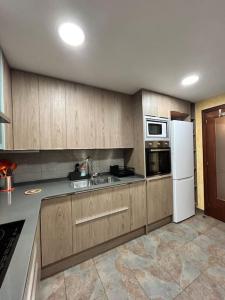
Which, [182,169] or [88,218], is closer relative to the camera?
[88,218]

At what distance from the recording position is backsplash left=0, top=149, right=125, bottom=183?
192 centimetres

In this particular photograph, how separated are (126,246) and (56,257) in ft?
3.03

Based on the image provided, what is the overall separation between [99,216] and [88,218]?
0.48ft

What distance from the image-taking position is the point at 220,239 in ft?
6.77

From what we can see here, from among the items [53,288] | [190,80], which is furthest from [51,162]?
[190,80]

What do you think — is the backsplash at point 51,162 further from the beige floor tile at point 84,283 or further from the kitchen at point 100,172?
the beige floor tile at point 84,283

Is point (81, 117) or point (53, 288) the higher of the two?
point (81, 117)

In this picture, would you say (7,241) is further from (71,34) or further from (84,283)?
→ (71,34)

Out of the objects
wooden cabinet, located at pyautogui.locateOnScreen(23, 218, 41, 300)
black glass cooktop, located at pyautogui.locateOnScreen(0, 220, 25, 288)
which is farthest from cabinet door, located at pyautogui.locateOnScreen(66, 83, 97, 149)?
wooden cabinet, located at pyautogui.locateOnScreen(23, 218, 41, 300)

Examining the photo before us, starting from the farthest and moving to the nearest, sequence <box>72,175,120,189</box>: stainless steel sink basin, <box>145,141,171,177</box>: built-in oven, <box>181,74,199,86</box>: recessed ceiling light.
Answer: <box>145,141,171,177</box>: built-in oven, <box>72,175,120,189</box>: stainless steel sink basin, <box>181,74,199,86</box>: recessed ceiling light

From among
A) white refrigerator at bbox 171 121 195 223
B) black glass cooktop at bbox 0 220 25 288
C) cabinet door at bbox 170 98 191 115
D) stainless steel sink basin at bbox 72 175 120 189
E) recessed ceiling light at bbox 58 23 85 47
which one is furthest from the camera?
cabinet door at bbox 170 98 191 115

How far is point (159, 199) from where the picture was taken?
2354 mm

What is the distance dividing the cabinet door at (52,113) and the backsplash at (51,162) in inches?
14.7

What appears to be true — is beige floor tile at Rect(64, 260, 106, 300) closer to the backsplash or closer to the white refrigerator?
the backsplash
